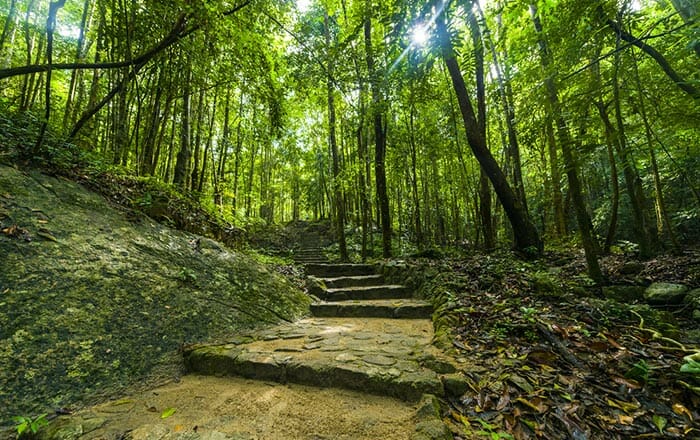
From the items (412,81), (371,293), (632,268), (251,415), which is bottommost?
(251,415)

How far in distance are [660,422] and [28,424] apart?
10.5 feet

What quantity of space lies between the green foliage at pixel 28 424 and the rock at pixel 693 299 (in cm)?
522

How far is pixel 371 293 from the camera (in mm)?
4305

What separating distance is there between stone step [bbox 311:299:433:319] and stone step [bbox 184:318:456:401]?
0.40 metres

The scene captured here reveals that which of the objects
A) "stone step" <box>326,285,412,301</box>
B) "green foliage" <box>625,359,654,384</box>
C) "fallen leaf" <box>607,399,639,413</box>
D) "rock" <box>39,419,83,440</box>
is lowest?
"rock" <box>39,419,83,440</box>

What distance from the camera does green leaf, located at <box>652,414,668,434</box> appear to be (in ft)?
4.11

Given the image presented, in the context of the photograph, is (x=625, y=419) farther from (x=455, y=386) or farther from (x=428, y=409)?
(x=428, y=409)

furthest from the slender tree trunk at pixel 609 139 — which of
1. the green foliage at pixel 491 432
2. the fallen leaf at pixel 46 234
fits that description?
the fallen leaf at pixel 46 234

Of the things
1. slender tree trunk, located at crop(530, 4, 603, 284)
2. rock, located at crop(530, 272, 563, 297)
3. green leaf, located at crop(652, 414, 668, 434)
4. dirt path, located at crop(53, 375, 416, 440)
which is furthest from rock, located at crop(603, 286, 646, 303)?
dirt path, located at crop(53, 375, 416, 440)

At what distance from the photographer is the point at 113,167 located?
3.82 metres

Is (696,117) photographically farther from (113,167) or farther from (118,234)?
(113,167)

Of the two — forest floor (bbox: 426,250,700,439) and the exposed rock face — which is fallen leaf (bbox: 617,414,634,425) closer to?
forest floor (bbox: 426,250,700,439)

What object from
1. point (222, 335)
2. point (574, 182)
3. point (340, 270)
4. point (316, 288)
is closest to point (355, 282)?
point (316, 288)

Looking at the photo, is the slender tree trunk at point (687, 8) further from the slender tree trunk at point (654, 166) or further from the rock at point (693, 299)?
the rock at point (693, 299)
